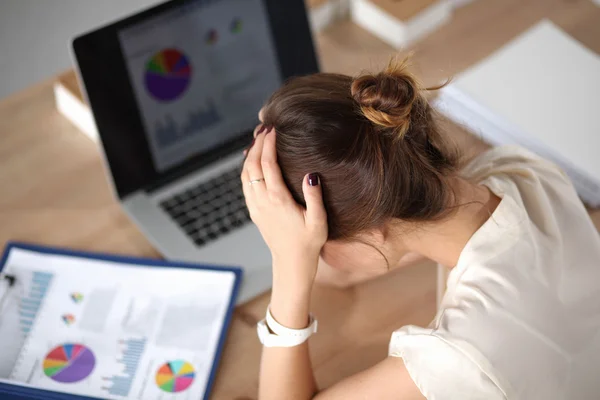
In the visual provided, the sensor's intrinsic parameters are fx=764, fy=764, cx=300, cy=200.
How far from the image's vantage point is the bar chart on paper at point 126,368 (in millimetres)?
1039

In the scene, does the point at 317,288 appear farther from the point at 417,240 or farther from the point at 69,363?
the point at 69,363

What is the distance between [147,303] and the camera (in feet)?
3.72

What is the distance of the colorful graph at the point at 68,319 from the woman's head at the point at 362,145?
0.42m

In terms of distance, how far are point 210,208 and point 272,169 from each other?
36cm

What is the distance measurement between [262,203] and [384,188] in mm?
168

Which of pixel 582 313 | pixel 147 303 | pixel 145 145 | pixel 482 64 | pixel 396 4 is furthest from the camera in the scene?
pixel 396 4

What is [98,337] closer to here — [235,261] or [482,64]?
[235,261]

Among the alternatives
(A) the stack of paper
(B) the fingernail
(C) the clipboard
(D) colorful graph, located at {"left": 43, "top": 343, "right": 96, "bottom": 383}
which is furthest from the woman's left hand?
(A) the stack of paper

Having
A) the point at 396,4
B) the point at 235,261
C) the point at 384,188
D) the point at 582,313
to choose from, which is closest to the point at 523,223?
the point at 582,313

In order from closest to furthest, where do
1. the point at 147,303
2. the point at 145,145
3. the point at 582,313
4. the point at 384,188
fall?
the point at 384,188
the point at 582,313
the point at 147,303
the point at 145,145

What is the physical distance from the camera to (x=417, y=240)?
1.01 meters

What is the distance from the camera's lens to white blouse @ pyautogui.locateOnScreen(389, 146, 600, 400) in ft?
2.96

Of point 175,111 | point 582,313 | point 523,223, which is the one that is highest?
point 175,111

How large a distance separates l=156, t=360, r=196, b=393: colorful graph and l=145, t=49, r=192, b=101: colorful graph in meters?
0.43
